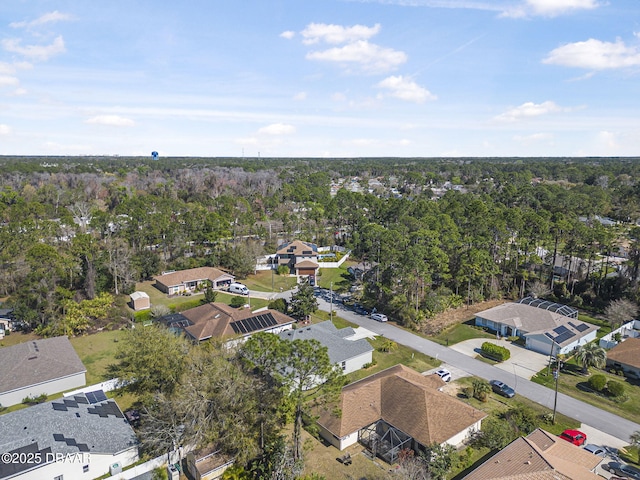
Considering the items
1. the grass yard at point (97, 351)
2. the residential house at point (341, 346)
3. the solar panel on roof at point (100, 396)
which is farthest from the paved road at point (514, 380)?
the solar panel on roof at point (100, 396)

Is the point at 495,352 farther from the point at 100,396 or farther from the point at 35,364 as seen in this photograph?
the point at 35,364

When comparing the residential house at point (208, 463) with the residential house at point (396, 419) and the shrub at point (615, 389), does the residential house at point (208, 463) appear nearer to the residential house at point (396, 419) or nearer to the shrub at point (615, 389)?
the residential house at point (396, 419)

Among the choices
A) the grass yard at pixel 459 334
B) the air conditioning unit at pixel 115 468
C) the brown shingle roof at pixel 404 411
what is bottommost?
the grass yard at pixel 459 334

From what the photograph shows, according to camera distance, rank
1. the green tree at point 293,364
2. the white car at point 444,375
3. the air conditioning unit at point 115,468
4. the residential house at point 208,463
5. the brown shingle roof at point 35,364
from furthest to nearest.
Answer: the white car at point 444,375, the brown shingle roof at point 35,364, the air conditioning unit at point 115,468, the residential house at point 208,463, the green tree at point 293,364

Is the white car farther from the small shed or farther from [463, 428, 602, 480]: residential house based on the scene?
the small shed

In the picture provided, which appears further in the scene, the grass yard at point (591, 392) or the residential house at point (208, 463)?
the grass yard at point (591, 392)

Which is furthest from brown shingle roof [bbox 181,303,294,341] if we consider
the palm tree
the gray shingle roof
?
the palm tree

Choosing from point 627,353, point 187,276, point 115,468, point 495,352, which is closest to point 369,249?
point 187,276
